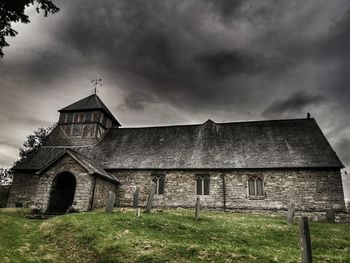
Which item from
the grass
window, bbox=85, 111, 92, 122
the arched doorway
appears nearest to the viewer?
the grass

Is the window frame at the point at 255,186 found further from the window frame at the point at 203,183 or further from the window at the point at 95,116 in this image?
the window at the point at 95,116

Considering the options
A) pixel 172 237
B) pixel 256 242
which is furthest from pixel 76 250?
pixel 256 242

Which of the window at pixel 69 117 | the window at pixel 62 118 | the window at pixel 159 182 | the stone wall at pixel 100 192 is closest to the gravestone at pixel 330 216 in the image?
the window at pixel 159 182

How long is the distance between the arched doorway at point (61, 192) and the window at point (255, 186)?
52.2 ft

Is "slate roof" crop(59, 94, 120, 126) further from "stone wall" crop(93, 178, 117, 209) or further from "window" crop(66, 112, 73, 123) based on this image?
"stone wall" crop(93, 178, 117, 209)

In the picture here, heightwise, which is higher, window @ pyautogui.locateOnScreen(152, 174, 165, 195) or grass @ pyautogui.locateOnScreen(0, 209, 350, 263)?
window @ pyautogui.locateOnScreen(152, 174, 165, 195)

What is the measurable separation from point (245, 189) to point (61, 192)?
16.3m

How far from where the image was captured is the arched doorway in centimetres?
2303

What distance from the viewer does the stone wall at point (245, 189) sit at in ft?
74.2

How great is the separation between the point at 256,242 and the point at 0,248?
10.9 m

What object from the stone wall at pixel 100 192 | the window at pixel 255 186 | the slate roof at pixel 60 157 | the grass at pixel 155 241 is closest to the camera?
the grass at pixel 155 241

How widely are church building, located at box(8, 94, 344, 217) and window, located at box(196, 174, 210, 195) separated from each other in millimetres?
89

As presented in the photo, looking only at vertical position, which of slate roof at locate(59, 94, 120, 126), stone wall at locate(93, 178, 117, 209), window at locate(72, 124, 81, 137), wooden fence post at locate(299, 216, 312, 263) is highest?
slate roof at locate(59, 94, 120, 126)

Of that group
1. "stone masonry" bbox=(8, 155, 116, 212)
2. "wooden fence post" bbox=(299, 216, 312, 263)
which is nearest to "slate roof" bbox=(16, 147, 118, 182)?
"stone masonry" bbox=(8, 155, 116, 212)
